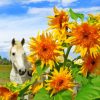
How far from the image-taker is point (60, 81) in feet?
9.51

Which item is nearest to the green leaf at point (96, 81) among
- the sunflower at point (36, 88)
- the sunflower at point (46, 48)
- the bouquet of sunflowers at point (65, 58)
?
the bouquet of sunflowers at point (65, 58)

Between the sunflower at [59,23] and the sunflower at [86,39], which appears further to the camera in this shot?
the sunflower at [59,23]

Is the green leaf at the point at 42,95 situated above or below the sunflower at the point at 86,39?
below

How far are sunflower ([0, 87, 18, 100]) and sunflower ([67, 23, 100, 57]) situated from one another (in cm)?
59

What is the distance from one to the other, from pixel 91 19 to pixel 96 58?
12.9 inches

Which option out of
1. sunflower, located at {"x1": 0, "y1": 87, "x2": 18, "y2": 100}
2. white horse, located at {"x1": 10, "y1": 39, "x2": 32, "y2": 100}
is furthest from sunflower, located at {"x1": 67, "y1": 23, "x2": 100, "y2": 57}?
white horse, located at {"x1": 10, "y1": 39, "x2": 32, "y2": 100}

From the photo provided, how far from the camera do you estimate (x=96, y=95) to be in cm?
283

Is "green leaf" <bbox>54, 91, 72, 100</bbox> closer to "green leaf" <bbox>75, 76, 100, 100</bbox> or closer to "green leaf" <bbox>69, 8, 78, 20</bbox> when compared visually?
"green leaf" <bbox>75, 76, 100, 100</bbox>

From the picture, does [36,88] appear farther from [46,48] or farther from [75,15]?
[75,15]

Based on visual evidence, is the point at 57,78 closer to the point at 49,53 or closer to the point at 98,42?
the point at 49,53

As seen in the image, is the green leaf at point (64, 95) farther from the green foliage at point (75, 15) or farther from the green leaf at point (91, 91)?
the green foliage at point (75, 15)

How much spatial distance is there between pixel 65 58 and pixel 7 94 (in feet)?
1.72

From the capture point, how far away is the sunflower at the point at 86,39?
2.86 metres

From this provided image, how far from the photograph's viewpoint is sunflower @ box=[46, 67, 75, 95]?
9.54 ft
